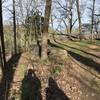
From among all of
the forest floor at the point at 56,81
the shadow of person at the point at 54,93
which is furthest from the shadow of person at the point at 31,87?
the shadow of person at the point at 54,93

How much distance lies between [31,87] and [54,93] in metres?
1.33

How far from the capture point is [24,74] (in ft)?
52.5

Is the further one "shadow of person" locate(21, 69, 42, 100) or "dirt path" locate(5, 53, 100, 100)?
"dirt path" locate(5, 53, 100, 100)

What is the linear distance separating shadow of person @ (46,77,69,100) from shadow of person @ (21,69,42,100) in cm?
37

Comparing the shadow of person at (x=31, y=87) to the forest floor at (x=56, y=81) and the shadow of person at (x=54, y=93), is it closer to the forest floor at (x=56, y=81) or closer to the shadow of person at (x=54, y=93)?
the forest floor at (x=56, y=81)

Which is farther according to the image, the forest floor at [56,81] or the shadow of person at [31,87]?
the forest floor at [56,81]

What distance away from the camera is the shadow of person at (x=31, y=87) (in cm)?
1151

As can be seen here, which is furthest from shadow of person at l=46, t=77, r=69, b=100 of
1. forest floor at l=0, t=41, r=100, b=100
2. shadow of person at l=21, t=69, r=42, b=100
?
shadow of person at l=21, t=69, r=42, b=100

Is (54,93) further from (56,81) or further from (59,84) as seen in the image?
(56,81)

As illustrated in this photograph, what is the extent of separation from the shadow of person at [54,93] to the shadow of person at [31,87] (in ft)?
1.22

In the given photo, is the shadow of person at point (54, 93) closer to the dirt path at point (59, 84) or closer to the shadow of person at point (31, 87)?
the dirt path at point (59, 84)

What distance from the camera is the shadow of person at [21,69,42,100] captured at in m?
11.5

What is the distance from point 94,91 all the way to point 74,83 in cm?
123

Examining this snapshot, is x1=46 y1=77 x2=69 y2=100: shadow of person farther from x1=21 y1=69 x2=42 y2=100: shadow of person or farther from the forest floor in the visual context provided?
x1=21 y1=69 x2=42 y2=100: shadow of person
